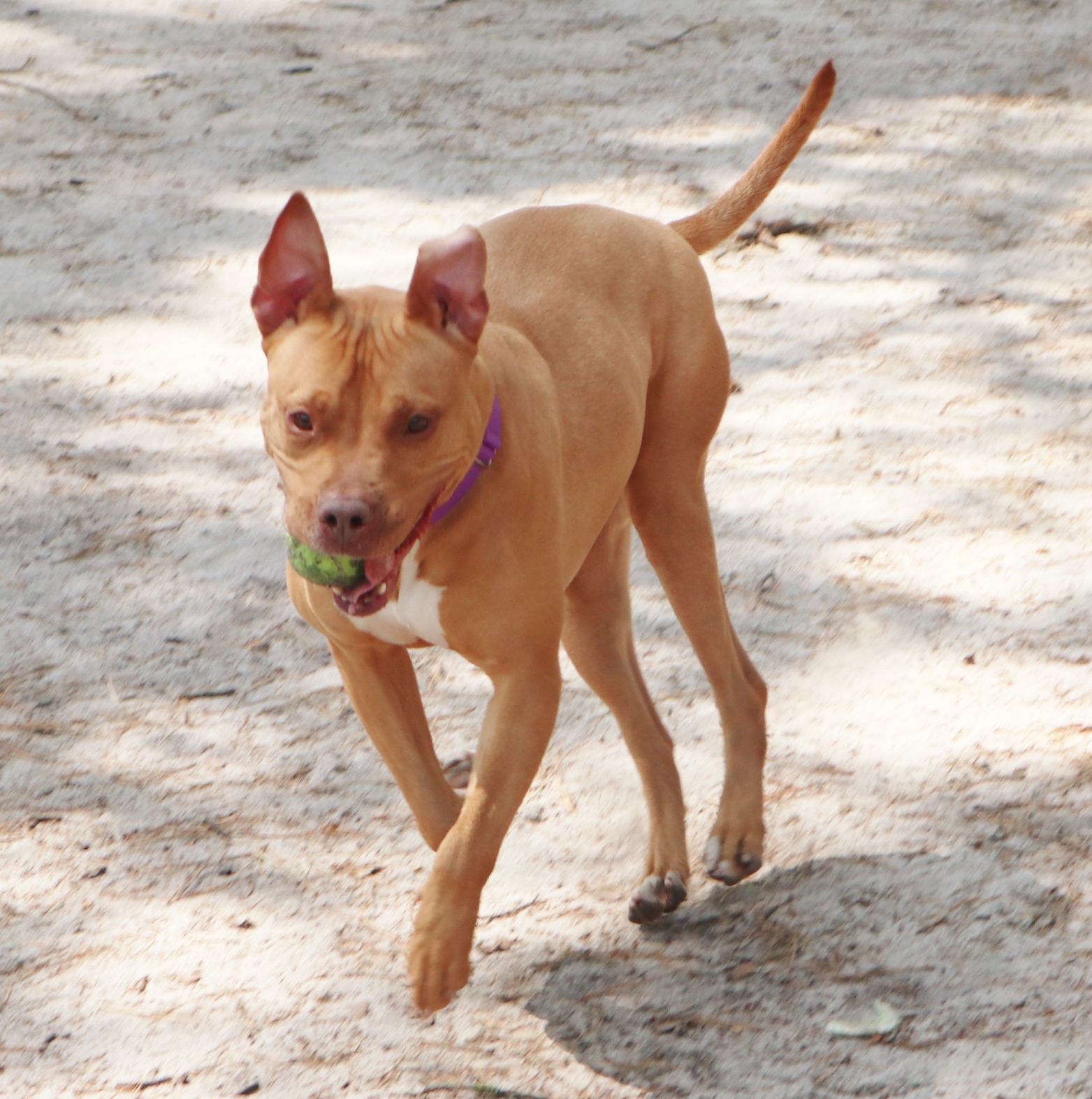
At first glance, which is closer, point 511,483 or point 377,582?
point 377,582

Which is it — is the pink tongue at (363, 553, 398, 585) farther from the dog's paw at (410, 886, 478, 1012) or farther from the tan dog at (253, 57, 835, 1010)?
the dog's paw at (410, 886, 478, 1012)

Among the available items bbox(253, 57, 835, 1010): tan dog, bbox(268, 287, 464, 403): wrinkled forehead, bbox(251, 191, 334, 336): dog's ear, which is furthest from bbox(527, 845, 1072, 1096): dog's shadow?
bbox(251, 191, 334, 336): dog's ear

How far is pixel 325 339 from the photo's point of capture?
2883 millimetres

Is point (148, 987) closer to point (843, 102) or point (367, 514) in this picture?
point (367, 514)

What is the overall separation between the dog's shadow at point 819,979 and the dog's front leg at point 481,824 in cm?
50

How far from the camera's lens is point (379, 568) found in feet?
9.50

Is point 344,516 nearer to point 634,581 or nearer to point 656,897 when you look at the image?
point 656,897

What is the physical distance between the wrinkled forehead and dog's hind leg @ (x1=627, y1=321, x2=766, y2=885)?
1067 millimetres

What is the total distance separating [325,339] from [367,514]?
14.8 inches

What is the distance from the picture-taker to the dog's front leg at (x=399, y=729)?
11.0 feet

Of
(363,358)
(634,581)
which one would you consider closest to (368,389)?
(363,358)

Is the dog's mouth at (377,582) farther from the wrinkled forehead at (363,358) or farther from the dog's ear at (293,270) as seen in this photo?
the dog's ear at (293,270)

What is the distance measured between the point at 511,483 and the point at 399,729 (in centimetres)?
63

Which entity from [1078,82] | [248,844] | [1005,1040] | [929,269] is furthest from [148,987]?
[1078,82]
